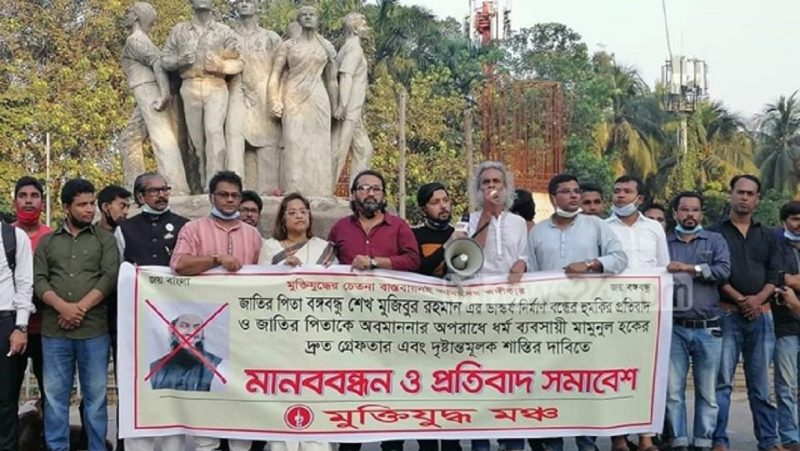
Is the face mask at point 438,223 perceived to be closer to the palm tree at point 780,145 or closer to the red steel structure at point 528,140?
the red steel structure at point 528,140

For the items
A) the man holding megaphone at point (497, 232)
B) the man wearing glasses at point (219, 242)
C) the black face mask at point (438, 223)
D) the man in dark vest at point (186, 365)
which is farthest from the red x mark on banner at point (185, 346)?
the man holding megaphone at point (497, 232)

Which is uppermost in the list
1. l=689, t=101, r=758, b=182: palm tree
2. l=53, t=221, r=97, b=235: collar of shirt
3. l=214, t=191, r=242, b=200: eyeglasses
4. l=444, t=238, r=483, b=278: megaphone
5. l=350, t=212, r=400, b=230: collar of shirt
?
l=689, t=101, r=758, b=182: palm tree

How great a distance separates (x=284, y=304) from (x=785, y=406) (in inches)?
130

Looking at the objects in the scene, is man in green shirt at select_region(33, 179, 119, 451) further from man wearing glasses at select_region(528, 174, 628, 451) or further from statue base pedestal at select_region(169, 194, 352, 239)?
statue base pedestal at select_region(169, 194, 352, 239)

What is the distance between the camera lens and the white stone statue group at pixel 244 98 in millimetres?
10586

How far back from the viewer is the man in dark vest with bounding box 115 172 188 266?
6734mm

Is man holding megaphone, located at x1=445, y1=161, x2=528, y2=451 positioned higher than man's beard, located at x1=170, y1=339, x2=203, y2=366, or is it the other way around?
man holding megaphone, located at x1=445, y1=161, x2=528, y2=451

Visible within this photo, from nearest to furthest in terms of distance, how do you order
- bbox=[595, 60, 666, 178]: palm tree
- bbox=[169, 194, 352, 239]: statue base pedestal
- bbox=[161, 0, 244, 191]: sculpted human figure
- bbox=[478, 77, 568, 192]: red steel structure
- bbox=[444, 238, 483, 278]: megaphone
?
bbox=[444, 238, 483, 278]: megaphone
bbox=[169, 194, 352, 239]: statue base pedestal
bbox=[161, 0, 244, 191]: sculpted human figure
bbox=[478, 77, 568, 192]: red steel structure
bbox=[595, 60, 666, 178]: palm tree

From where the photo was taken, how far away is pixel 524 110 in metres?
26.6

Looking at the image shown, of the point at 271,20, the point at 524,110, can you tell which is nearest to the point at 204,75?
the point at 524,110

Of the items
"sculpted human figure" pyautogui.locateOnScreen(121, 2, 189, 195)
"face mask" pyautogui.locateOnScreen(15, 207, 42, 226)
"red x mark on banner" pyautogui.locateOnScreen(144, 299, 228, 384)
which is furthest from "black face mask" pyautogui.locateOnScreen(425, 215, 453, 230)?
"sculpted human figure" pyautogui.locateOnScreen(121, 2, 189, 195)

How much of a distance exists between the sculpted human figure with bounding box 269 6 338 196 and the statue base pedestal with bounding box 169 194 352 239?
354 millimetres

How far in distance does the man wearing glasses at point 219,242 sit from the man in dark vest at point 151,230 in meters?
0.30

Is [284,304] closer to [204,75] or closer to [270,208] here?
[270,208]
